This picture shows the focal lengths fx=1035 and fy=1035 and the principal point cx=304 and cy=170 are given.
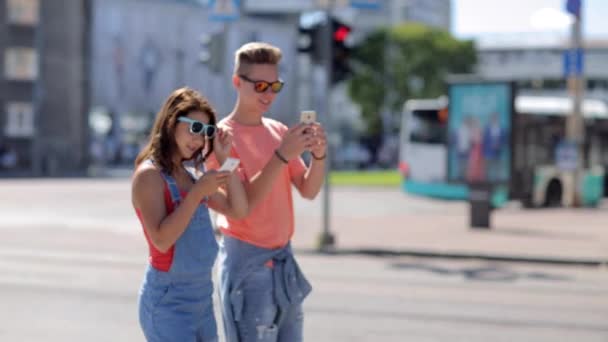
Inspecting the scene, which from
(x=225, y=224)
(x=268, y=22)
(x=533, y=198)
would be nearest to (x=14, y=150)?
(x=268, y=22)

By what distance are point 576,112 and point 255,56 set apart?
69.7 ft

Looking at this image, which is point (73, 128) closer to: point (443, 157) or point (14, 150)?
point (14, 150)

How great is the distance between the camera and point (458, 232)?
693 inches

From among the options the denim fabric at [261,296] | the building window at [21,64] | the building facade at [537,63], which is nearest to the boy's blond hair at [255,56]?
→ the denim fabric at [261,296]

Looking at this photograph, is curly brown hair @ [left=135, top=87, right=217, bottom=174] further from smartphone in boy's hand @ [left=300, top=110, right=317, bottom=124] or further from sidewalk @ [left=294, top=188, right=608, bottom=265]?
sidewalk @ [left=294, top=188, right=608, bottom=265]

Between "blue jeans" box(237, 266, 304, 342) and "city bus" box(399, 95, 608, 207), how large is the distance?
67.7ft

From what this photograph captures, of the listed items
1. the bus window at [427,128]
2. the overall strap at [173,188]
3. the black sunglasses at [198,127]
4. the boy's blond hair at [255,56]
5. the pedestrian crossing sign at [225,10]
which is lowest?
the bus window at [427,128]

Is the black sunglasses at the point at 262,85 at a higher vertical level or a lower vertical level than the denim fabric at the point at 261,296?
higher

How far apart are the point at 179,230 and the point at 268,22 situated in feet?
236

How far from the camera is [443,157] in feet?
96.1

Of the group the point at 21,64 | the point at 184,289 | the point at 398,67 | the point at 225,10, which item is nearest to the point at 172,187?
the point at 184,289

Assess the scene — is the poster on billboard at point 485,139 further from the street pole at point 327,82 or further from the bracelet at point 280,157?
the bracelet at point 280,157

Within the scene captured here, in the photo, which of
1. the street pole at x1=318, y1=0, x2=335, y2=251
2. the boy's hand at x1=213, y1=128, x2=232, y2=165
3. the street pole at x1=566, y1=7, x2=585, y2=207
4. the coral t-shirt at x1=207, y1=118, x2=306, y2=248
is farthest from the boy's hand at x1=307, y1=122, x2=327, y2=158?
the street pole at x1=566, y1=7, x2=585, y2=207

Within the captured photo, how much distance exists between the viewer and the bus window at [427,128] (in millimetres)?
29906
